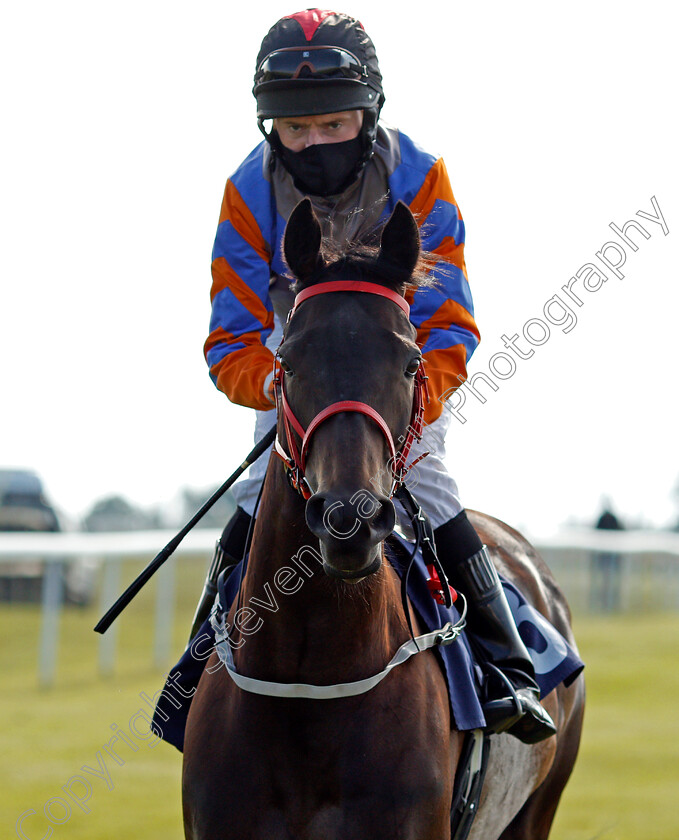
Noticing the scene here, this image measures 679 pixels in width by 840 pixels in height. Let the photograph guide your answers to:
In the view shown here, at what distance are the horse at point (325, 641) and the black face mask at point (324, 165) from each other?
639mm

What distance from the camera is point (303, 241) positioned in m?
2.66

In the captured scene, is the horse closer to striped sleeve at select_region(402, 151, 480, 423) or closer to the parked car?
striped sleeve at select_region(402, 151, 480, 423)

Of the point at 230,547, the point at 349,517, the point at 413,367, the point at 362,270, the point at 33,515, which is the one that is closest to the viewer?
the point at 349,517

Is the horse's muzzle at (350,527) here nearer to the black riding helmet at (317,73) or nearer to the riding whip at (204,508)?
the riding whip at (204,508)

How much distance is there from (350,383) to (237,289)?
3.69ft

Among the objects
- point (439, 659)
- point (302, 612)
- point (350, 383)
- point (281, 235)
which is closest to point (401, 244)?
point (350, 383)

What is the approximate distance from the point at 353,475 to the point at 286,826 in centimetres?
98

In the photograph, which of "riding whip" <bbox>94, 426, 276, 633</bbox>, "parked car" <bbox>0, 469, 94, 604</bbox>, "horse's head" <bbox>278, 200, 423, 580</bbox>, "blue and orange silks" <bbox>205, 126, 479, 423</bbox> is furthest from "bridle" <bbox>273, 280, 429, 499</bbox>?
"parked car" <bbox>0, 469, 94, 604</bbox>

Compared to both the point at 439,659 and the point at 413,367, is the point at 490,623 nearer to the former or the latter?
the point at 439,659

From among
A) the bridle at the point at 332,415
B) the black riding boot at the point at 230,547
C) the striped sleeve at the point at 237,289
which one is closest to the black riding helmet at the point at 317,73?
the striped sleeve at the point at 237,289

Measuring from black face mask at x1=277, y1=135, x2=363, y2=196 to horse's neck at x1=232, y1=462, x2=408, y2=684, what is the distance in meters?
1.06

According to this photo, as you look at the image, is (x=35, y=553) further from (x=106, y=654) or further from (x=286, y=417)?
(x=286, y=417)

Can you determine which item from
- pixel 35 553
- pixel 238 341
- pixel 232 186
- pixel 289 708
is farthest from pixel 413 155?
pixel 35 553

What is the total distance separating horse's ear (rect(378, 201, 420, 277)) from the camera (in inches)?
105
